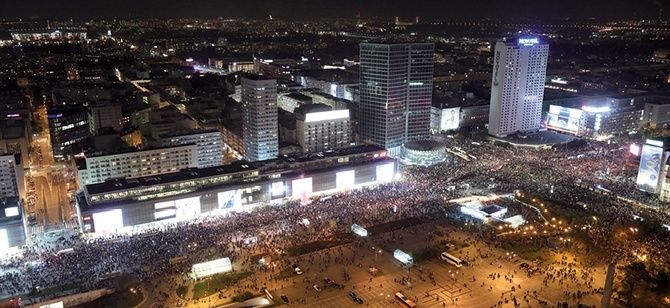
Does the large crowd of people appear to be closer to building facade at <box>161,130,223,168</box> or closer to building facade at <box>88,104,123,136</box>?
building facade at <box>161,130,223,168</box>

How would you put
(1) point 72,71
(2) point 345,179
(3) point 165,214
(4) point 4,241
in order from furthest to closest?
(1) point 72,71
(2) point 345,179
(3) point 165,214
(4) point 4,241

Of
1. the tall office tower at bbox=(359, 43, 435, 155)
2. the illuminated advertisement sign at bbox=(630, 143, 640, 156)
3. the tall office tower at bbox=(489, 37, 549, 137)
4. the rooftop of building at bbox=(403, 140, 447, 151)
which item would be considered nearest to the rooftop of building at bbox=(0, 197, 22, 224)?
the tall office tower at bbox=(359, 43, 435, 155)

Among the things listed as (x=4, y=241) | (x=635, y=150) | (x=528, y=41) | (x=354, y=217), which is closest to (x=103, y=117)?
(x=4, y=241)

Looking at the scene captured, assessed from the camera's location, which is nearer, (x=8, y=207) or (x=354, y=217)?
(x=8, y=207)

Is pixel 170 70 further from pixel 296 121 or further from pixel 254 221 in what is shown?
pixel 254 221

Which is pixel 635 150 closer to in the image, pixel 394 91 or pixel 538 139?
pixel 538 139

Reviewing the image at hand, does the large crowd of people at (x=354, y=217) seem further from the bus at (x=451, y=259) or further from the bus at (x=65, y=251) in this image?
the bus at (x=451, y=259)

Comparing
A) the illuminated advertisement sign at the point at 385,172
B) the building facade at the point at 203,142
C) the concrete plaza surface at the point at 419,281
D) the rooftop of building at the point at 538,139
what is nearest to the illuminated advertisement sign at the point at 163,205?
the concrete plaza surface at the point at 419,281
